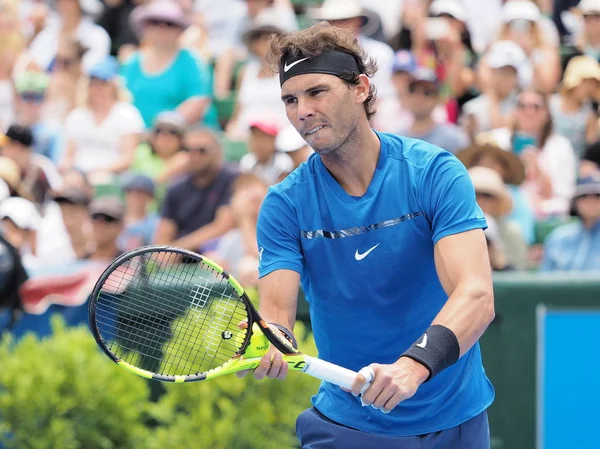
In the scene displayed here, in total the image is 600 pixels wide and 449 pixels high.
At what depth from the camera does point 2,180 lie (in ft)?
29.9

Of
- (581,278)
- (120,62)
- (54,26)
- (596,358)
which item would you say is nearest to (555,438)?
(596,358)

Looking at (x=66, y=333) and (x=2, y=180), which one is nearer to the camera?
(x=66, y=333)

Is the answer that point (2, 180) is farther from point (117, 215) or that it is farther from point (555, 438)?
point (555, 438)

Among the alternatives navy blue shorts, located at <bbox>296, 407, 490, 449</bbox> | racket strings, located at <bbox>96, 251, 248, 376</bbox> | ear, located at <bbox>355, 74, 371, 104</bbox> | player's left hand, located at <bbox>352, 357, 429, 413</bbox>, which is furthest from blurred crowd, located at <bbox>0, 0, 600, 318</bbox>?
player's left hand, located at <bbox>352, 357, 429, 413</bbox>

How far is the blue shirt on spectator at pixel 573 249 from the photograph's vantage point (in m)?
7.11

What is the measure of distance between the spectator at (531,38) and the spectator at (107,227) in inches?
131

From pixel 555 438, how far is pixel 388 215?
337 centimetres

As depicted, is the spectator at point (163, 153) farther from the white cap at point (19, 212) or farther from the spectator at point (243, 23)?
the spectator at point (243, 23)

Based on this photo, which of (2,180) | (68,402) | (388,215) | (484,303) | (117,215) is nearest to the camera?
(484,303)

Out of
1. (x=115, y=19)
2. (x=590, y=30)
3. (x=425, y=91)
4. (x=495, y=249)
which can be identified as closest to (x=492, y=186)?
(x=495, y=249)

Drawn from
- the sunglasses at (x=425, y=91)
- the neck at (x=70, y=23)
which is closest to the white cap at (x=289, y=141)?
the sunglasses at (x=425, y=91)

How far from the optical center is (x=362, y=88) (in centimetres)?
390

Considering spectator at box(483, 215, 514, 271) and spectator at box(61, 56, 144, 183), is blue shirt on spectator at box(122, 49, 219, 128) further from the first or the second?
spectator at box(483, 215, 514, 271)

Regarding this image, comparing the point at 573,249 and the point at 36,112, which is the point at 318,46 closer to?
the point at 573,249
